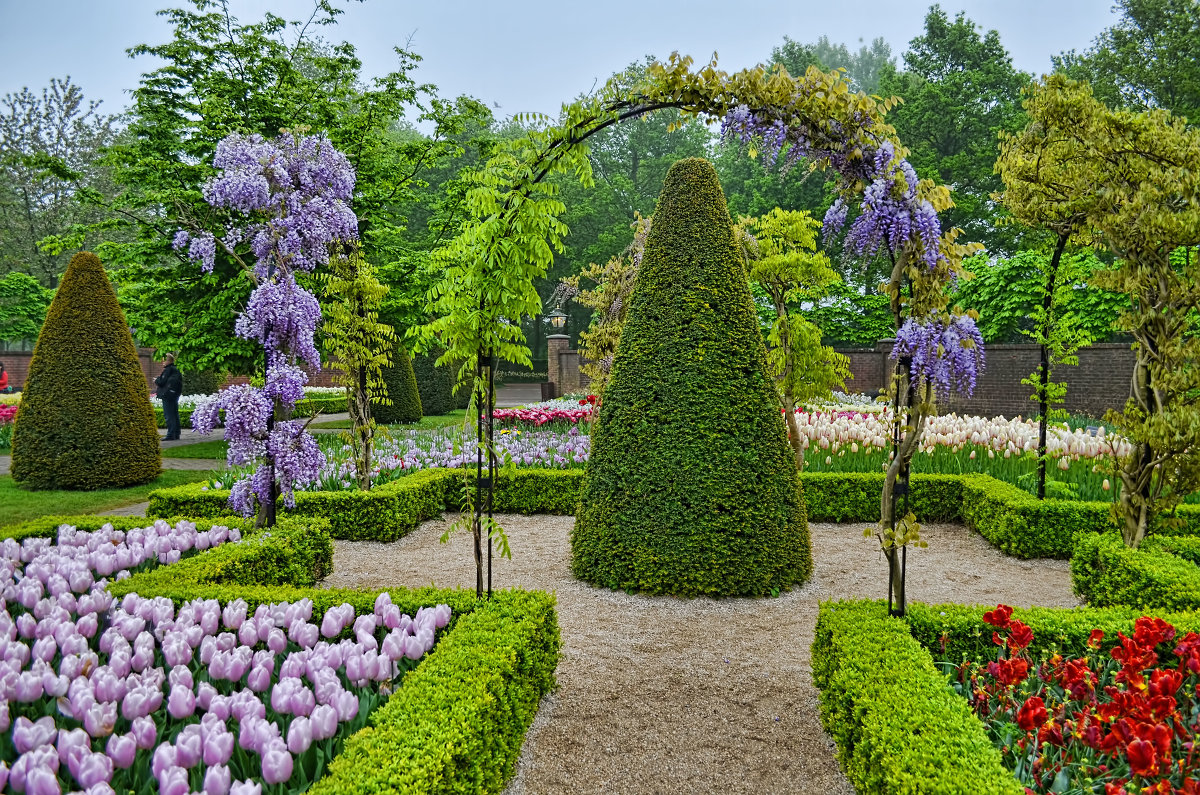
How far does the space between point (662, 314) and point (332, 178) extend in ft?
11.6

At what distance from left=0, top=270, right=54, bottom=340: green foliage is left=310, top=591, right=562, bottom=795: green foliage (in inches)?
1388

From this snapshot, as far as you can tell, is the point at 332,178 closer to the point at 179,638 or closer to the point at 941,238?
the point at 179,638

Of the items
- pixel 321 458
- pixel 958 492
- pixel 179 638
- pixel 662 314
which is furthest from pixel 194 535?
pixel 958 492

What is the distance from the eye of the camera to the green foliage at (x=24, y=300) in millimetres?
31312

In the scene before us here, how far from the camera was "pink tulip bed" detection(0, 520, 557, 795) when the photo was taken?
2.27 metres

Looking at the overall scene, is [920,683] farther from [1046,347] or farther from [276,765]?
[1046,347]

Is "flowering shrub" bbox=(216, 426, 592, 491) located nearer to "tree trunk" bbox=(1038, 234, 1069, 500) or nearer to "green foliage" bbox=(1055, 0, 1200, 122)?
"tree trunk" bbox=(1038, 234, 1069, 500)

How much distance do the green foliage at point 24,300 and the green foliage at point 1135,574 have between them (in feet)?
121

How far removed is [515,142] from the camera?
4289 mm

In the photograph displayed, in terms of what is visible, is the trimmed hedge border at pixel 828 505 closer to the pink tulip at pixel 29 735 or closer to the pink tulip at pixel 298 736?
the pink tulip at pixel 298 736

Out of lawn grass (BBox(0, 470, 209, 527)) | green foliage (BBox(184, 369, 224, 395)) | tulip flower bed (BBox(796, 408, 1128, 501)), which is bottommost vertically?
lawn grass (BBox(0, 470, 209, 527))

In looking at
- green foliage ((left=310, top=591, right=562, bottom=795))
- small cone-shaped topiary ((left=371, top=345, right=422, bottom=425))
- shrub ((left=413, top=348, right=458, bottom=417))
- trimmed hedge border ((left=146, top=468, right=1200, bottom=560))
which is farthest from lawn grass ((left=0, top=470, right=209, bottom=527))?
Result: shrub ((left=413, top=348, right=458, bottom=417))

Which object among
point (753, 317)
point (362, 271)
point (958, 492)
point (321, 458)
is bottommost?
point (958, 492)

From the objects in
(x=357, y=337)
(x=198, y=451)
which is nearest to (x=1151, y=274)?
(x=357, y=337)
